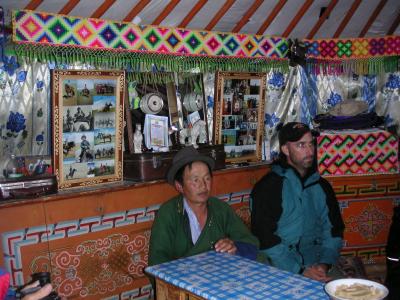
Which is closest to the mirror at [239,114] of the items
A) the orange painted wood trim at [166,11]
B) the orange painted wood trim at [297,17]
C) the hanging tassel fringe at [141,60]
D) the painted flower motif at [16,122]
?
the hanging tassel fringe at [141,60]

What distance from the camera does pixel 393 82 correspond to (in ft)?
15.8

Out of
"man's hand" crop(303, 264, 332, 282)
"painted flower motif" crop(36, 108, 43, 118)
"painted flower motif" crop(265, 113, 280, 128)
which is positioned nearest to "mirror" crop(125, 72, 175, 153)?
"painted flower motif" crop(36, 108, 43, 118)

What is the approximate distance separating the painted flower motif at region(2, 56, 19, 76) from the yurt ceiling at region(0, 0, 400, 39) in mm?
247

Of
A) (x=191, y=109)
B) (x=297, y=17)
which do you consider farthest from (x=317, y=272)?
(x=297, y=17)

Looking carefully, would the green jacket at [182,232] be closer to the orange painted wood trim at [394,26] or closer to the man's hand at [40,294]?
the man's hand at [40,294]

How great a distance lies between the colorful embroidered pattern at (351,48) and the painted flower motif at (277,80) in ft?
1.01

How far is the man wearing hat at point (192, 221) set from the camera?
105 inches

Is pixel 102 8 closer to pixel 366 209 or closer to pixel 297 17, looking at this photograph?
pixel 297 17

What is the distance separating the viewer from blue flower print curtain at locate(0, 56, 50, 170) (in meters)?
2.99

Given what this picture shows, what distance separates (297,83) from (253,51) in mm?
708

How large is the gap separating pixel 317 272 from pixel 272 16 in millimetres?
2135

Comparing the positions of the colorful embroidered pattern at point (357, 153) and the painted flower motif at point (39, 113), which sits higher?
the painted flower motif at point (39, 113)

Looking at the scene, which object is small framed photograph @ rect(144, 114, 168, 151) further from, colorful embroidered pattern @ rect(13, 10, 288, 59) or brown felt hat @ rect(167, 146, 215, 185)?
brown felt hat @ rect(167, 146, 215, 185)

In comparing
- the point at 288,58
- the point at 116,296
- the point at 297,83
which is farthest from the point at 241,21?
the point at 116,296
